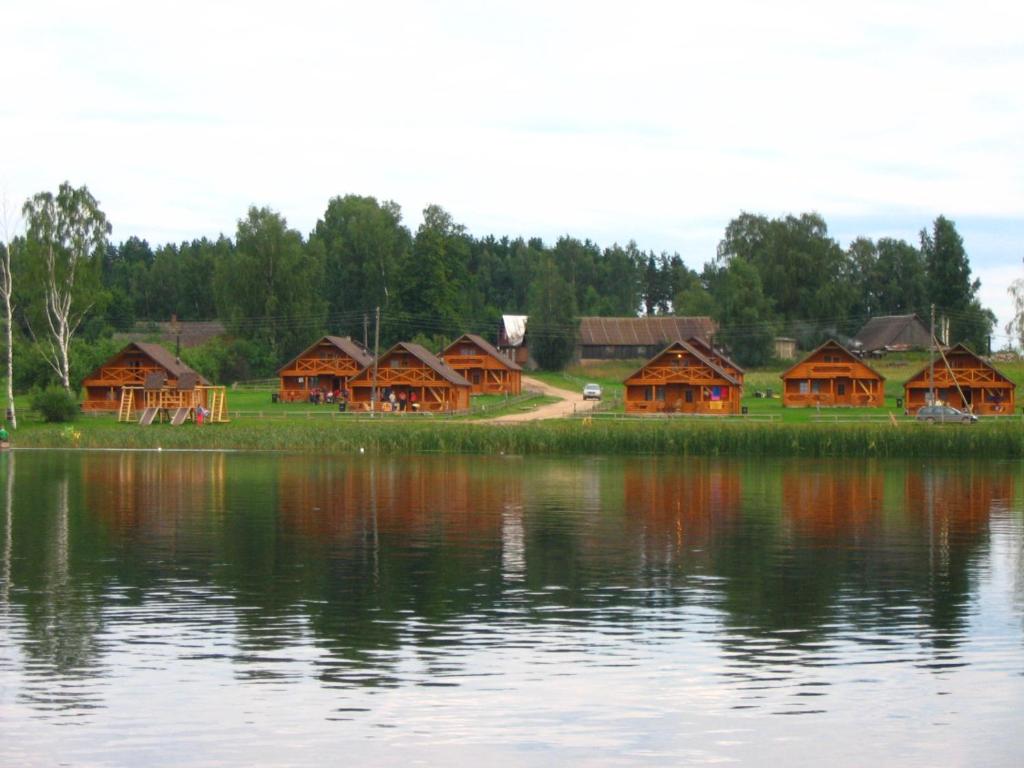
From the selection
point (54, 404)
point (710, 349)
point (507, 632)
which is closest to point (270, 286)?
point (710, 349)

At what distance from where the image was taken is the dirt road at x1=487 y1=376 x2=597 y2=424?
3901 inches

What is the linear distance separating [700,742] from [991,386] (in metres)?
91.6

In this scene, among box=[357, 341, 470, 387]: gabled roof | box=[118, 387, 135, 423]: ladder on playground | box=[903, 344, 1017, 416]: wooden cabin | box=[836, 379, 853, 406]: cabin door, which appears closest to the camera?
box=[118, 387, 135, 423]: ladder on playground

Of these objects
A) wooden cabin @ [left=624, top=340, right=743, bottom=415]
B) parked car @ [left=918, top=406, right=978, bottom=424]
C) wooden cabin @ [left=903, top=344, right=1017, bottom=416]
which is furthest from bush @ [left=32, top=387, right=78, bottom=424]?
wooden cabin @ [left=903, top=344, right=1017, bottom=416]

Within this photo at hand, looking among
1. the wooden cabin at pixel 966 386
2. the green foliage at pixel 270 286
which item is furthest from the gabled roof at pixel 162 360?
the wooden cabin at pixel 966 386

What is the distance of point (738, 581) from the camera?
3316 centimetres

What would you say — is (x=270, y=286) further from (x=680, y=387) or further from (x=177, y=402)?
(x=680, y=387)

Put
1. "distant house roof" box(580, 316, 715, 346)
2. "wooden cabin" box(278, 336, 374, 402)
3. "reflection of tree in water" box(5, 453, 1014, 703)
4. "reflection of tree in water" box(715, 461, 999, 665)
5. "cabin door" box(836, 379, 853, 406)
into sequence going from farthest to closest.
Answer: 1. "distant house roof" box(580, 316, 715, 346)
2. "wooden cabin" box(278, 336, 374, 402)
3. "cabin door" box(836, 379, 853, 406)
4. "reflection of tree in water" box(715, 461, 999, 665)
5. "reflection of tree in water" box(5, 453, 1014, 703)

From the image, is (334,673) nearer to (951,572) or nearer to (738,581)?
(738,581)

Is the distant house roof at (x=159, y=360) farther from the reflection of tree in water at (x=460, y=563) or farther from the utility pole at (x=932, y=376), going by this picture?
the utility pole at (x=932, y=376)

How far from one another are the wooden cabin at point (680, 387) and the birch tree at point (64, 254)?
40575 mm

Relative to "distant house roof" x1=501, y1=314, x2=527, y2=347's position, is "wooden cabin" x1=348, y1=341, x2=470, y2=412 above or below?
below

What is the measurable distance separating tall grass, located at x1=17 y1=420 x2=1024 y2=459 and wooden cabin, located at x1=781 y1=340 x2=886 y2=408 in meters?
27.1

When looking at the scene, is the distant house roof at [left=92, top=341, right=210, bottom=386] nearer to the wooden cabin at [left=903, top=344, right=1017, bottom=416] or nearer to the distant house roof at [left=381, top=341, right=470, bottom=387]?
the distant house roof at [left=381, top=341, right=470, bottom=387]
